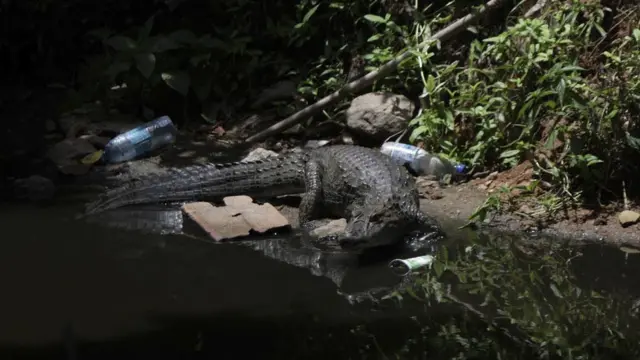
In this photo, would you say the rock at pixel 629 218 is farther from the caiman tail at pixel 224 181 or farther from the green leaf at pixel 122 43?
the green leaf at pixel 122 43

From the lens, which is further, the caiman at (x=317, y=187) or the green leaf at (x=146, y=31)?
the green leaf at (x=146, y=31)

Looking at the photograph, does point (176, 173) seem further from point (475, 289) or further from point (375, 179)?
point (475, 289)

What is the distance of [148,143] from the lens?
710 centimetres

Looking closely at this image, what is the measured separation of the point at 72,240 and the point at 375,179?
2.04 metres

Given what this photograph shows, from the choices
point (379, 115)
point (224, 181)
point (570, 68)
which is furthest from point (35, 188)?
point (570, 68)

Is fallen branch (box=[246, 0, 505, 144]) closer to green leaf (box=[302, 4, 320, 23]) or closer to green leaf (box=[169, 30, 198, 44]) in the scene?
green leaf (box=[302, 4, 320, 23])

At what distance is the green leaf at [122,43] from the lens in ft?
26.3

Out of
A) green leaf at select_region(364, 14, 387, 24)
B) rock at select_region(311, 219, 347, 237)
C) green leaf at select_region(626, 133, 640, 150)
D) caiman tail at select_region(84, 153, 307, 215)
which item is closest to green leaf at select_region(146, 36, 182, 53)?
green leaf at select_region(364, 14, 387, 24)

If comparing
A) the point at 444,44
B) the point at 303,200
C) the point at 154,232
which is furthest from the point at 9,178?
the point at 444,44

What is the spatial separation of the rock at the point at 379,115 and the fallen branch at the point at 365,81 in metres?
0.16

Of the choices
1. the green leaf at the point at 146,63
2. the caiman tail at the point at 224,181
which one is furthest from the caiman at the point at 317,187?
the green leaf at the point at 146,63

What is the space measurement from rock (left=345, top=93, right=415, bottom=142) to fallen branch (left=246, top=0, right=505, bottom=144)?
0.51 ft

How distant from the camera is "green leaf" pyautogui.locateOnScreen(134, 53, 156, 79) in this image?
7746 mm

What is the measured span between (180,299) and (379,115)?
9.84 feet
